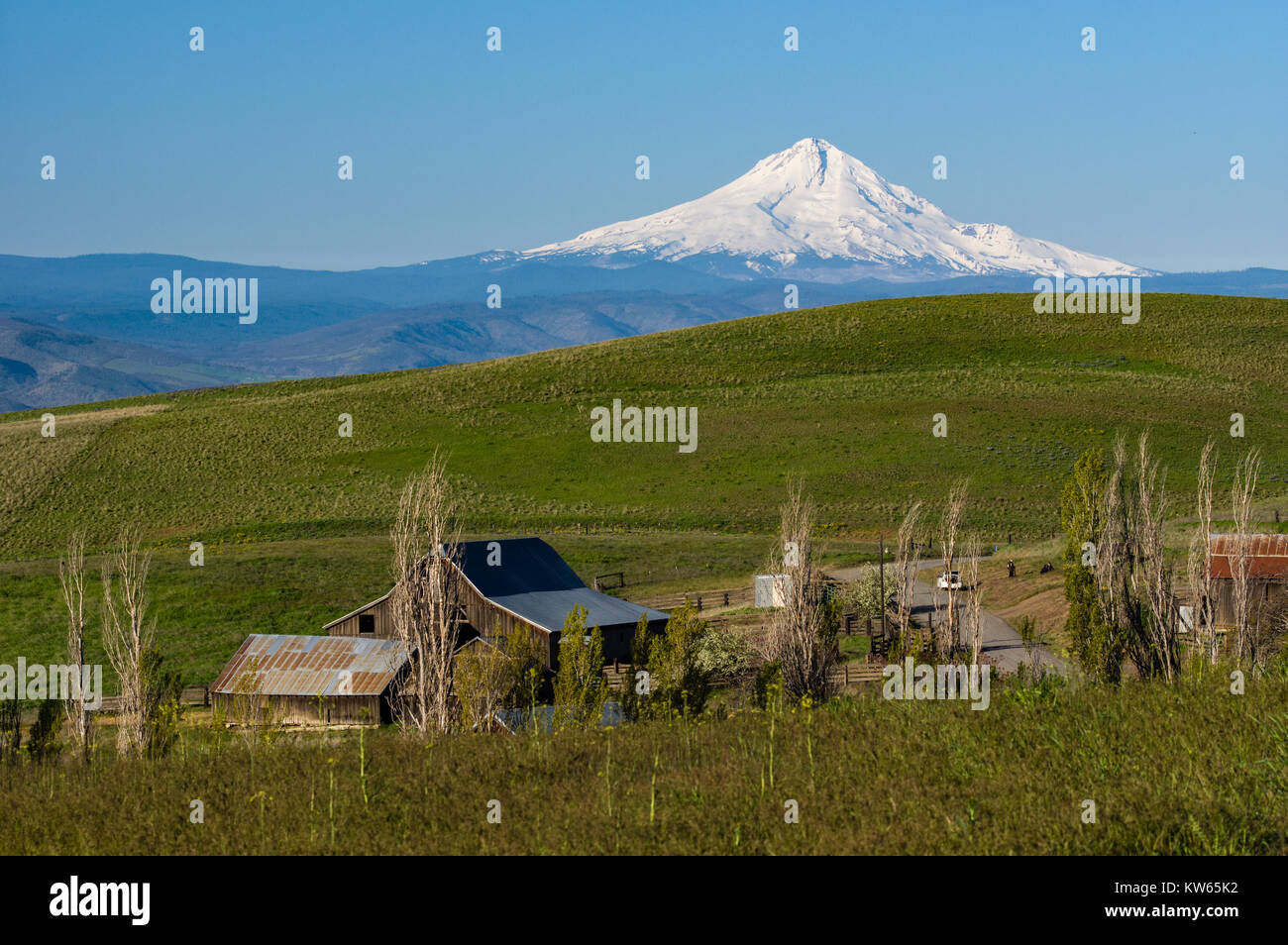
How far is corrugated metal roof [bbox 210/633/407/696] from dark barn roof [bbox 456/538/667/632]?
510cm

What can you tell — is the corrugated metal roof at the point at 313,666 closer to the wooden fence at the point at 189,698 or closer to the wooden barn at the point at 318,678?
the wooden barn at the point at 318,678

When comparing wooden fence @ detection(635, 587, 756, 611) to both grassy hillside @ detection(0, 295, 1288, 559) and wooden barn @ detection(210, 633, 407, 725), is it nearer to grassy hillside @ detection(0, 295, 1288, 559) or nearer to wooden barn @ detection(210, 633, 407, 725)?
wooden barn @ detection(210, 633, 407, 725)

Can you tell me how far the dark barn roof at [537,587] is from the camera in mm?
47750

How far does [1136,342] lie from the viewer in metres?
124

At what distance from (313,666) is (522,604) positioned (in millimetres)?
8832

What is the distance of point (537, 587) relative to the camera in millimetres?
50594

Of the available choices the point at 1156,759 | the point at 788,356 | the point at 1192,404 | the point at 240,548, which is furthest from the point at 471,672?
the point at 788,356

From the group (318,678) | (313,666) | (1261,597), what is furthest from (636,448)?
(1261,597)

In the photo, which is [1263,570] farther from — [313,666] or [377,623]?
[313,666]

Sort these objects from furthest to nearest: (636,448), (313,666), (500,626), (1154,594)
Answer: (636,448), (500,626), (313,666), (1154,594)

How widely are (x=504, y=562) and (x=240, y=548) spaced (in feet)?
101

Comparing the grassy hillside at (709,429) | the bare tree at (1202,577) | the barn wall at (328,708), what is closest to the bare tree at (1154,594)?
the bare tree at (1202,577)

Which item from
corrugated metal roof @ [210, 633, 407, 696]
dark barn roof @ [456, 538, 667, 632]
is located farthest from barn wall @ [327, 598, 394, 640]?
dark barn roof @ [456, 538, 667, 632]
